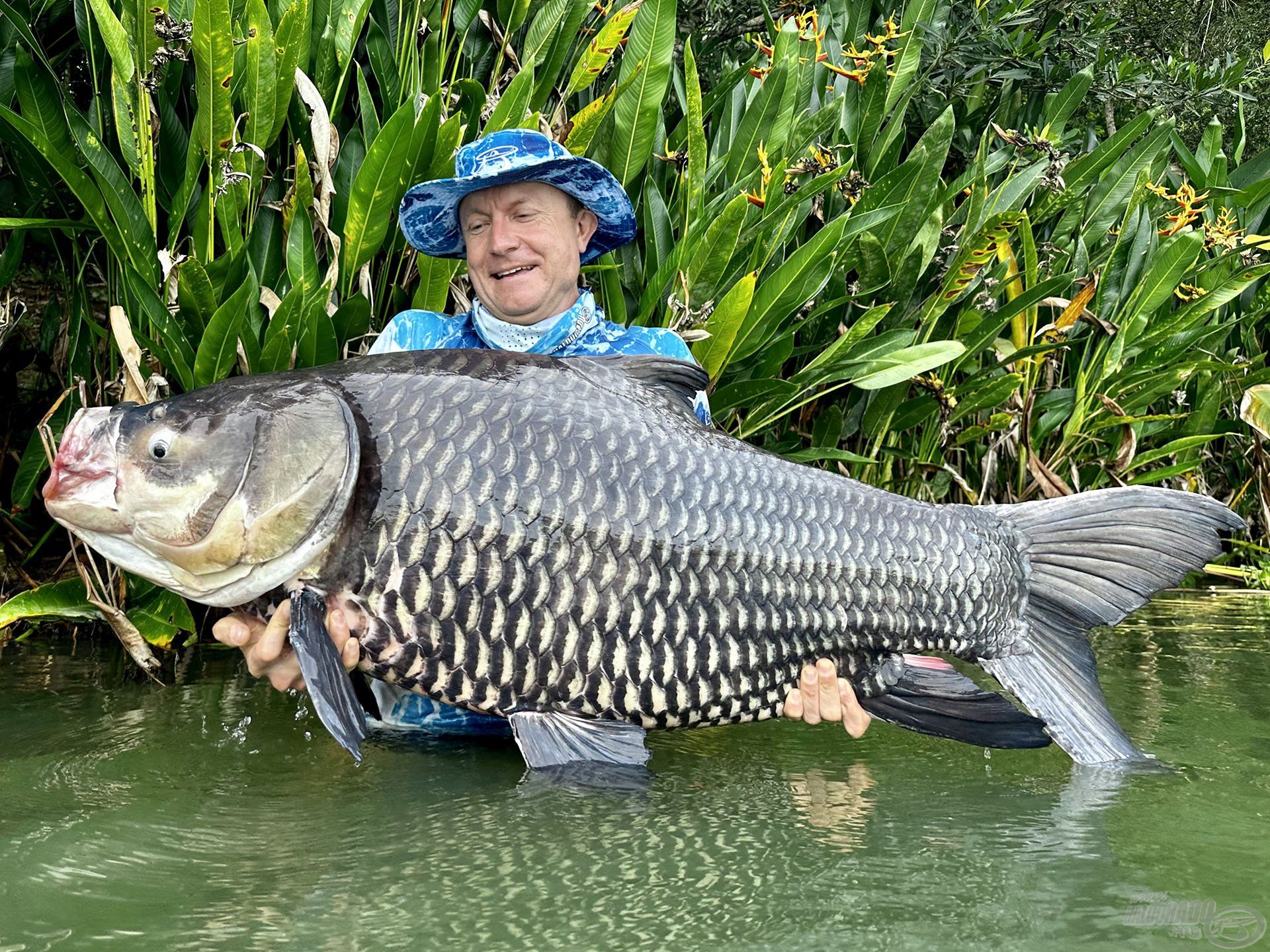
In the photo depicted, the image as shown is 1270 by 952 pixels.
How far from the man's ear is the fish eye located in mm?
1528

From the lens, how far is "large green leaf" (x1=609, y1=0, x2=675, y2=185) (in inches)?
167

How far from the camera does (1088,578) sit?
2.80 metres

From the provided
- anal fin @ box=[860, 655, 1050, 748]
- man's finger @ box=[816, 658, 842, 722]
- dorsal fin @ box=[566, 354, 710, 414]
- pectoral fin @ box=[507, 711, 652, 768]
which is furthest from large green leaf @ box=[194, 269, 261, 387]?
anal fin @ box=[860, 655, 1050, 748]

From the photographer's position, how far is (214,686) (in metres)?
3.46

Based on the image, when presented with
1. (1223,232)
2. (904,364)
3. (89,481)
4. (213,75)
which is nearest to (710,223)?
(904,364)

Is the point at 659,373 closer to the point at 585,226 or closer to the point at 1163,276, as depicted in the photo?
the point at 585,226

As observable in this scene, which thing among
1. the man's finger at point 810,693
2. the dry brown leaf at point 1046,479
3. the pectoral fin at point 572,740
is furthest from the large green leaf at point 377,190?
the dry brown leaf at point 1046,479

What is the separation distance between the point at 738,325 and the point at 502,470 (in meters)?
1.85

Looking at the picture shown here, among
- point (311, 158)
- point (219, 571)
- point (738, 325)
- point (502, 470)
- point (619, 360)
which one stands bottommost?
point (219, 571)

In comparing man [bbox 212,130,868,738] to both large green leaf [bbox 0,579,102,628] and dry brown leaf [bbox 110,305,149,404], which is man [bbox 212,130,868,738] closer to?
dry brown leaf [bbox 110,305,149,404]

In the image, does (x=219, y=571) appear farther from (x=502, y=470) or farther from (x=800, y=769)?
(x=800, y=769)

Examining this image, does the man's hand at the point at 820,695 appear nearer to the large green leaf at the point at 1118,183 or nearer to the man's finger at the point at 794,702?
the man's finger at the point at 794,702

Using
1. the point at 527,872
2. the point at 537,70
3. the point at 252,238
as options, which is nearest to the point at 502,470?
the point at 527,872

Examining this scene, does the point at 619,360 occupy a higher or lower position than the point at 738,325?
lower
